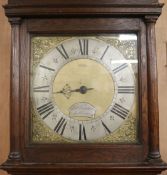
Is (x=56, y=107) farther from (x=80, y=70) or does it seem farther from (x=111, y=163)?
(x=111, y=163)

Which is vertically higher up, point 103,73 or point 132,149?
point 103,73

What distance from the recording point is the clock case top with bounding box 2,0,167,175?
101cm

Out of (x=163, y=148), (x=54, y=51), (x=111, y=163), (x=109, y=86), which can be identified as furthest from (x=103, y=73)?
(x=163, y=148)

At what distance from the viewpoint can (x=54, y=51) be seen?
3.57 feet

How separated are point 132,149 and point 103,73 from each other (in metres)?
0.25

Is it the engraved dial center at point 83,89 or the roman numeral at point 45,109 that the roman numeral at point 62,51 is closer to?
the engraved dial center at point 83,89

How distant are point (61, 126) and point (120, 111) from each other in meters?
0.19

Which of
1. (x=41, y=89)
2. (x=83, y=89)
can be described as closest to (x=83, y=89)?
(x=83, y=89)

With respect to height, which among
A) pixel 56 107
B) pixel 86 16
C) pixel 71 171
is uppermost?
pixel 86 16

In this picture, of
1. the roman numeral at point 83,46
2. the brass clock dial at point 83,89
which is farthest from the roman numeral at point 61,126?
the roman numeral at point 83,46

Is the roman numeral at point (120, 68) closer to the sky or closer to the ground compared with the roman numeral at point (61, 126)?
closer to the sky

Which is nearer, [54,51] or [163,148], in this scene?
[54,51]

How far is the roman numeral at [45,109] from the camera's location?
1065 millimetres

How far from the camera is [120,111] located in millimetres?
1062
